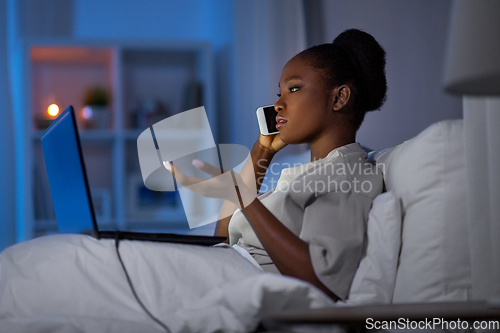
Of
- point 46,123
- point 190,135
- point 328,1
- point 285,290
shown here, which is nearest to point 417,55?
point 328,1

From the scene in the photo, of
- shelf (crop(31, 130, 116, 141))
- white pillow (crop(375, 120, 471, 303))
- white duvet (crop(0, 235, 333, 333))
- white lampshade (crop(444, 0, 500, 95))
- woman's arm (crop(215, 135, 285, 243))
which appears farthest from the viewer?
shelf (crop(31, 130, 116, 141))

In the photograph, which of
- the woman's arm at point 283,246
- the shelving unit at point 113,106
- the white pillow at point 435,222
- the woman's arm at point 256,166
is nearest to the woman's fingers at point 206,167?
the woman's arm at point 283,246

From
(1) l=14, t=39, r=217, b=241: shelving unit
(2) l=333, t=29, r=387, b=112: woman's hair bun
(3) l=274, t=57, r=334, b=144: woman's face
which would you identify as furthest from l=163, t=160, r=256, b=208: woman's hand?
(1) l=14, t=39, r=217, b=241: shelving unit

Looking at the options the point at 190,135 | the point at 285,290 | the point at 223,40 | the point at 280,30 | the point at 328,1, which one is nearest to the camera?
the point at 285,290

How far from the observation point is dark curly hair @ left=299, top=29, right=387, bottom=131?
121cm

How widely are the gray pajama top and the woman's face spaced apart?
0.27ft

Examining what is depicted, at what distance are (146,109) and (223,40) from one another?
26.4 inches

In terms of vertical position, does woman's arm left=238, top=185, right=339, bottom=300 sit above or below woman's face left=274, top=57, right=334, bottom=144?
below

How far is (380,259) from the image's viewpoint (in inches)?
35.1

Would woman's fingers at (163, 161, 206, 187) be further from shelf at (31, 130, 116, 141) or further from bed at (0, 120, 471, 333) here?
shelf at (31, 130, 116, 141)

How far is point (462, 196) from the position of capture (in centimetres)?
84

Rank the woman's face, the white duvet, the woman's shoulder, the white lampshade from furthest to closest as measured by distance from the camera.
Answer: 1. the woman's face
2. the woman's shoulder
3. the white duvet
4. the white lampshade

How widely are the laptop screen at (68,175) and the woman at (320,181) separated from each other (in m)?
0.16

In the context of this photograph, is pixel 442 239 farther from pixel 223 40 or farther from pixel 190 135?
pixel 223 40
